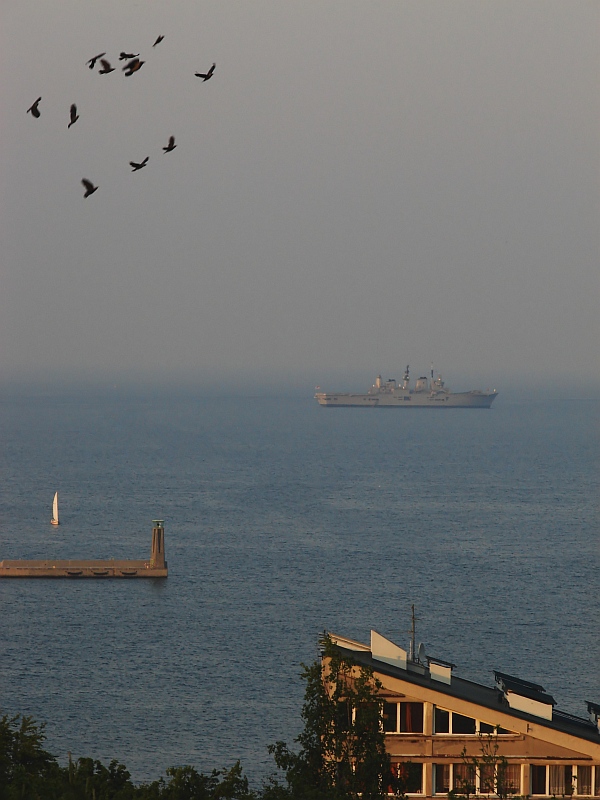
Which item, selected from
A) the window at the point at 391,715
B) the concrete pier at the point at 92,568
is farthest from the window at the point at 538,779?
the concrete pier at the point at 92,568

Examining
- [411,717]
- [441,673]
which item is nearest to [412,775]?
[411,717]

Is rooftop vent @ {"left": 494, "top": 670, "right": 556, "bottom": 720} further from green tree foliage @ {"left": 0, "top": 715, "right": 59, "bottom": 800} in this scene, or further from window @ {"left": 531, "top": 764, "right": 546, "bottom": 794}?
green tree foliage @ {"left": 0, "top": 715, "right": 59, "bottom": 800}

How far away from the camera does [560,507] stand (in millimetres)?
85250

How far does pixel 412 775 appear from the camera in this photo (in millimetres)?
17375

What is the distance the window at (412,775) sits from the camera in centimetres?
1683

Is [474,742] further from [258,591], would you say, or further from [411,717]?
[258,591]

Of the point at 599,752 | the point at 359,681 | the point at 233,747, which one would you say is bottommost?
the point at 233,747

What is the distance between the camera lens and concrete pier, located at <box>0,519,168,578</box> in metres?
54.7

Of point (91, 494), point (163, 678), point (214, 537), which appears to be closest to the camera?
point (163, 678)

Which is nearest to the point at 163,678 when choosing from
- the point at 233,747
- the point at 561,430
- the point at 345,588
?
the point at 233,747

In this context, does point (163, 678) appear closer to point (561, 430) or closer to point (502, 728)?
point (502, 728)

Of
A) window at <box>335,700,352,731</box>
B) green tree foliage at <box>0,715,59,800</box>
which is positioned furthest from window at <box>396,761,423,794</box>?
green tree foliage at <box>0,715,59,800</box>

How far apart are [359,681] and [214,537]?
50.5 meters

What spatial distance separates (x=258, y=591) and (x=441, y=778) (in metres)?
33.4
